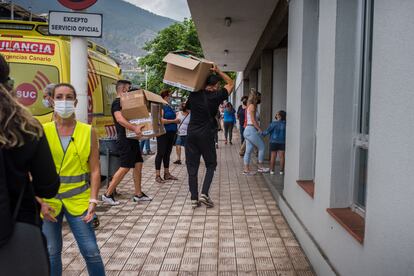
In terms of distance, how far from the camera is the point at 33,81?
24.2 feet

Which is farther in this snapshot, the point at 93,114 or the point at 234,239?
the point at 93,114

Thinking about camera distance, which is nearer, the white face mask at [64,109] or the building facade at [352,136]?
the building facade at [352,136]

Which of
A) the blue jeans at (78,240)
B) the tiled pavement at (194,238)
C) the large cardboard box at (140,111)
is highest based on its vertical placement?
the large cardboard box at (140,111)

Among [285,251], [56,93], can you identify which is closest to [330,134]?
[285,251]

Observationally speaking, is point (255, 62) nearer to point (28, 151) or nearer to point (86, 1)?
point (86, 1)

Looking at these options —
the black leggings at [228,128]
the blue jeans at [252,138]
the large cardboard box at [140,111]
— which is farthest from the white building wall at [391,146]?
the black leggings at [228,128]

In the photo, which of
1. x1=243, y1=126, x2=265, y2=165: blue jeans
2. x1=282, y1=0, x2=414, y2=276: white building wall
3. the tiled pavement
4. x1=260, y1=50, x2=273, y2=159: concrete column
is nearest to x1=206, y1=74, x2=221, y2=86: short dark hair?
the tiled pavement

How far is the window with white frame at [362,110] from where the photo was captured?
364 cm

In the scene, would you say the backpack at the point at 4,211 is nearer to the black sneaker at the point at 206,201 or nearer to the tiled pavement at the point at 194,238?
the tiled pavement at the point at 194,238

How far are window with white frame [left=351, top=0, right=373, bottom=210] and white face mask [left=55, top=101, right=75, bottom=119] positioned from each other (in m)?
Result: 2.26

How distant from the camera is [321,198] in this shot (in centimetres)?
428

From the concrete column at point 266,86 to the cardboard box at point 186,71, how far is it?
5.67 meters

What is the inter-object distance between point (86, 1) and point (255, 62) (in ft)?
34.2

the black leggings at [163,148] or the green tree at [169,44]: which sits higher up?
the green tree at [169,44]
